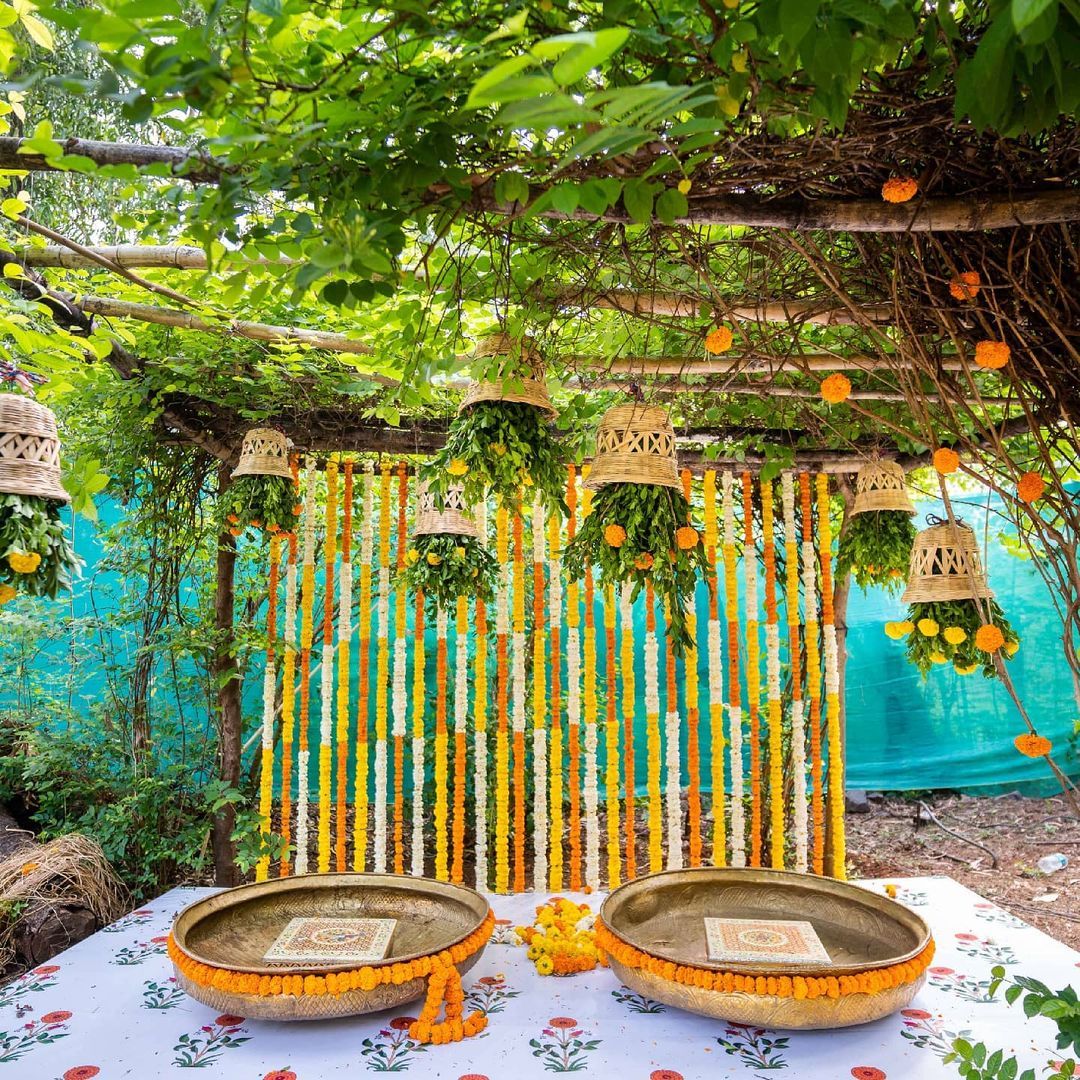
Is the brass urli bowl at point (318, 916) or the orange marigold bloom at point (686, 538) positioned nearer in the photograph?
the brass urli bowl at point (318, 916)

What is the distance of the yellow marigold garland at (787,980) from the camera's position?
165 centimetres

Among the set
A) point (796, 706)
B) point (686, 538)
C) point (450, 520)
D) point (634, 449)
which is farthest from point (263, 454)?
point (796, 706)

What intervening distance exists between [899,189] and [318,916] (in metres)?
2.22

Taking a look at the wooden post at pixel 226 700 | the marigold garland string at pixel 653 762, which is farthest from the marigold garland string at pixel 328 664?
the marigold garland string at pixel 653 762

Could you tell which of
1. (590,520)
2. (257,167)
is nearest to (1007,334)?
(590,520)

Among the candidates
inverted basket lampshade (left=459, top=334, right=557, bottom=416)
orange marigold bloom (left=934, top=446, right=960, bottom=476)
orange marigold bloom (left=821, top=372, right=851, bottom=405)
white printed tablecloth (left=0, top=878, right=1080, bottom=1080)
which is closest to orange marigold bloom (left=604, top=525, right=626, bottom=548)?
inverted basket lampshade (left=459, top=334, right=557, bottom=416)

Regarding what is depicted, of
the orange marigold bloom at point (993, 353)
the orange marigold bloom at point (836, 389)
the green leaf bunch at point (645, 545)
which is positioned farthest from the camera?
the green leaf bunch at point (645, 545)

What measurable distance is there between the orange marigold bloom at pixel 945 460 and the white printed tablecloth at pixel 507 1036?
1.15 meters

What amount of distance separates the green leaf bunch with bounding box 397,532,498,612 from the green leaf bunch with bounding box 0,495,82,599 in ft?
4.89

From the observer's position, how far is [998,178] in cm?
135

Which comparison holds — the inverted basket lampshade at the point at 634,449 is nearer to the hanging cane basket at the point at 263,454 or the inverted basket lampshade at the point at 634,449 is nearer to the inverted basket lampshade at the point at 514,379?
the inverted basket lampshade at the point at 514,379

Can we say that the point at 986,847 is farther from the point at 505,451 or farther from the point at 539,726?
the point at 505,451

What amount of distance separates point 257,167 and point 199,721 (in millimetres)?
4166

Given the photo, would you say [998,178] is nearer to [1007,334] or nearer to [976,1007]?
[1007,334]
